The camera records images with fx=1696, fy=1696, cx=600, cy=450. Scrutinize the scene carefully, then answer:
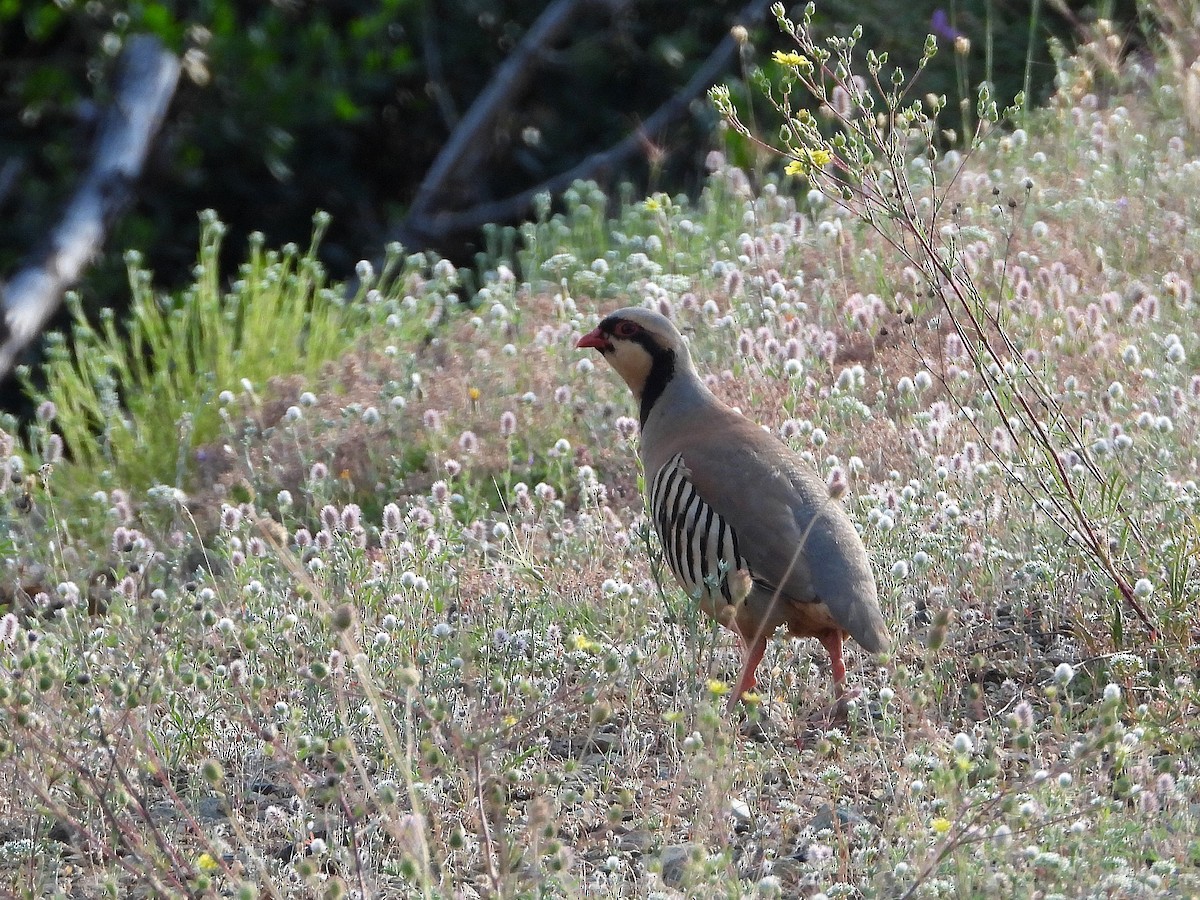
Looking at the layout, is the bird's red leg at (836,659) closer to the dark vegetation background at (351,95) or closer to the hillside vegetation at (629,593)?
the hillside vegetation at (629,593)

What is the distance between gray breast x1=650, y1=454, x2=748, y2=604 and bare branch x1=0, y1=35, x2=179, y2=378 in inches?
242

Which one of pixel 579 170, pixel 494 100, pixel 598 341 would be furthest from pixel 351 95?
pixel 598 341

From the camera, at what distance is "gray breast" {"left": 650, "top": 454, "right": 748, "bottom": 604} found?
4.53 metres

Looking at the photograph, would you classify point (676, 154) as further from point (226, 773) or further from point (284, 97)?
point (226, 773)

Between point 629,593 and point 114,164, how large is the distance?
6.81m

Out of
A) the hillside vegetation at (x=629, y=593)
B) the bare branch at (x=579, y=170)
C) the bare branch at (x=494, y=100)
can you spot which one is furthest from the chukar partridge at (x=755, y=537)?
the bare branch at (x=494, y=100)

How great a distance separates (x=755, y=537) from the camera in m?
4.52

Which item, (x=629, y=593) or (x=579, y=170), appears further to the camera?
(x=579, y=170)

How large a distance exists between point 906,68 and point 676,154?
6.46ft

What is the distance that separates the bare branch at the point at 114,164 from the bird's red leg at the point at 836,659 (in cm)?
662

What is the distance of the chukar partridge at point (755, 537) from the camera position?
4309 mm

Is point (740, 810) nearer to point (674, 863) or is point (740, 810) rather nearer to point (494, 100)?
point (674, 863)

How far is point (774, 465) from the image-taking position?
15.4ft

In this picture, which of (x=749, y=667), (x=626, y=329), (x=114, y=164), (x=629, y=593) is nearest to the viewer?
(x=749, y=667)
